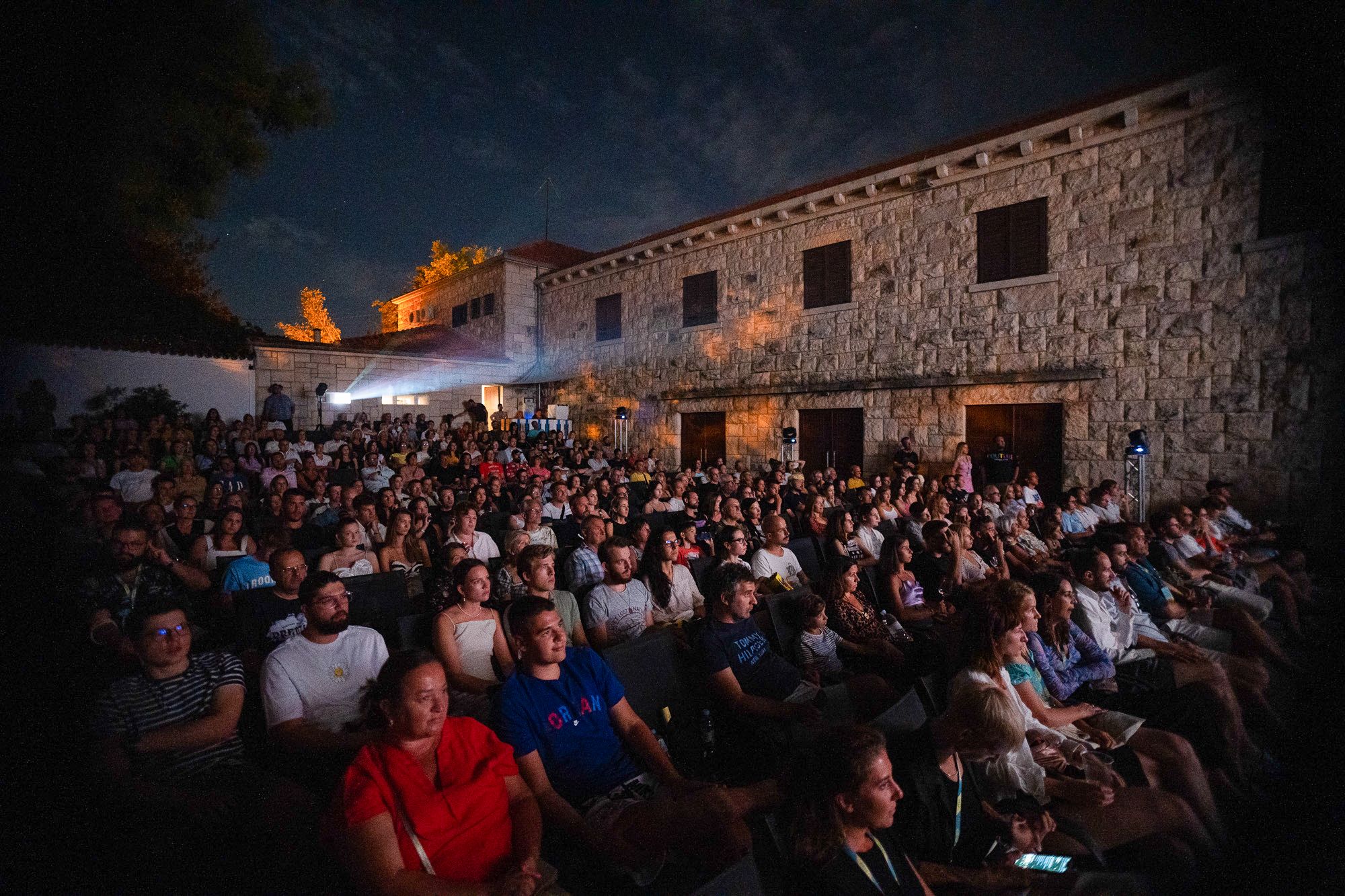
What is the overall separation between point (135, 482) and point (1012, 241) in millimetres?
12893

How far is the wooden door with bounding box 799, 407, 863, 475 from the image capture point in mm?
11352

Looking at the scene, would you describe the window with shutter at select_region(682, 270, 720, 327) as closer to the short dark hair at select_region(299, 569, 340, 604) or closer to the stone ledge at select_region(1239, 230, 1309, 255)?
the stone ledge at select_region(1239, 230, 1309, 255)

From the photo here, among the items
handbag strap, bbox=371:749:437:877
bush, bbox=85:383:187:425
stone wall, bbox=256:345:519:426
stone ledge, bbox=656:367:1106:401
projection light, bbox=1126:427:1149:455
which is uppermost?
stone wall, bbox=256:345:519:426

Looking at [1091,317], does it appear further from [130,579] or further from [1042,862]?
[130,579]

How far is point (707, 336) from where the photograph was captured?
13.6 metres

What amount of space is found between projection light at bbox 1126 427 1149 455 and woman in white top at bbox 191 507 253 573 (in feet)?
34.9

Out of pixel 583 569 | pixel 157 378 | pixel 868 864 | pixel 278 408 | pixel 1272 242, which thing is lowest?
pixel 868 864

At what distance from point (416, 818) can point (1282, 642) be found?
5.68 metres

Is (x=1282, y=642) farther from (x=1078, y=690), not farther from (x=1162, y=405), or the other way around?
(x=1162, y=405)

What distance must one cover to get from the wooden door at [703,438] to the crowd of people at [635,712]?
780 centimetres

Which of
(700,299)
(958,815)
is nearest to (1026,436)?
(700,299)

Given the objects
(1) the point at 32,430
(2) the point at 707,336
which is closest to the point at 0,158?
(1) the point at 32,430

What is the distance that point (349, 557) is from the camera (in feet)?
14.0

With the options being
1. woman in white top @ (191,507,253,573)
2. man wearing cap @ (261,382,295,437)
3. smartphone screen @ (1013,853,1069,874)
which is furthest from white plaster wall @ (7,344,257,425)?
smartphone screen @ (1013,853,1069,874)
